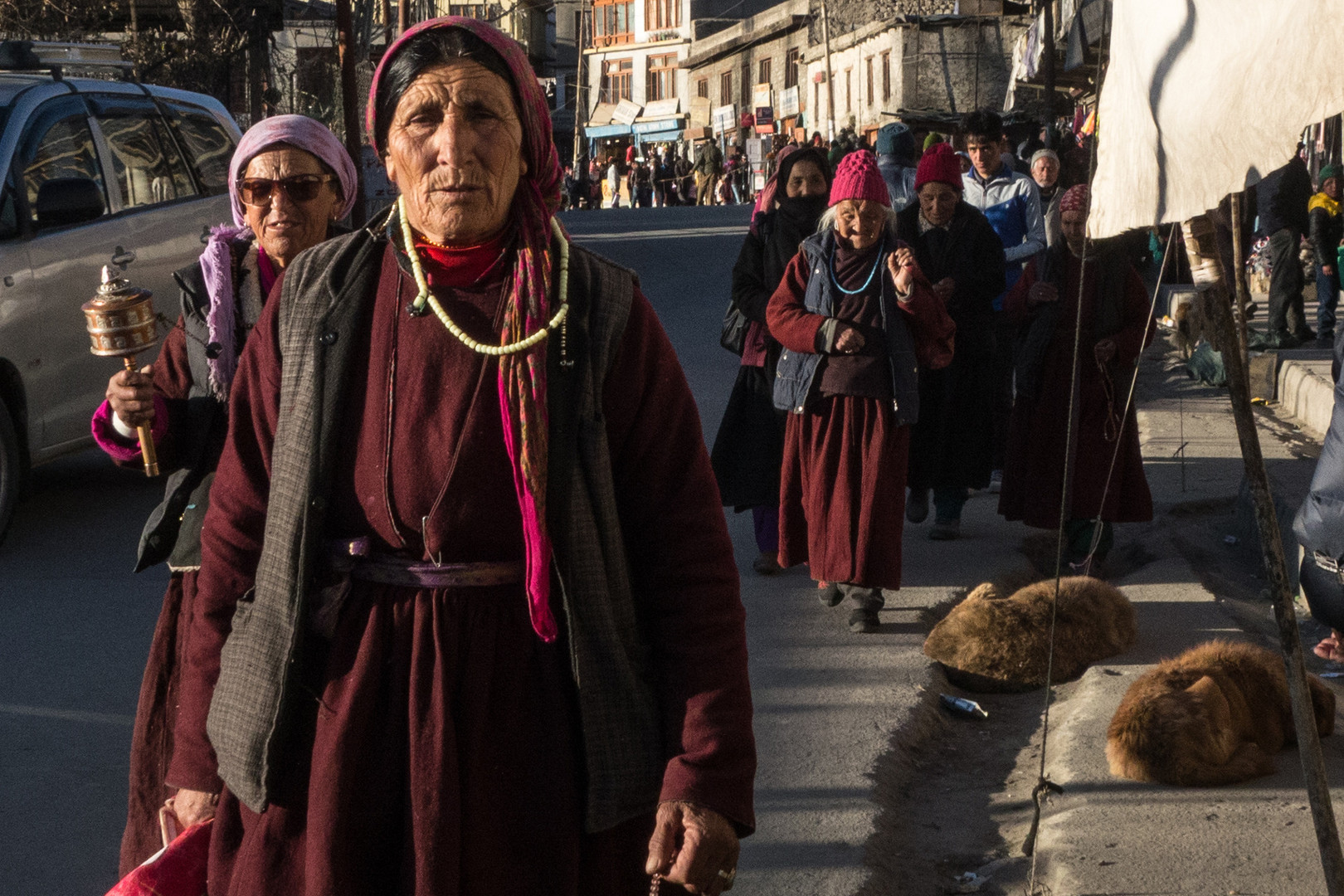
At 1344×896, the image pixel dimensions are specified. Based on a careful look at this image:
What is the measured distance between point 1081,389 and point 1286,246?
6778 mm

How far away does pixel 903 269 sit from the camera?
18.6 ft

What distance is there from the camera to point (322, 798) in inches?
78.8

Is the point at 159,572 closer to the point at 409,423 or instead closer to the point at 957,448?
the point at 957,448

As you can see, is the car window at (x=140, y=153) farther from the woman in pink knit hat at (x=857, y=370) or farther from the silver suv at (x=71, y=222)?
the woman in pink knit hat at (x=857, y=370)

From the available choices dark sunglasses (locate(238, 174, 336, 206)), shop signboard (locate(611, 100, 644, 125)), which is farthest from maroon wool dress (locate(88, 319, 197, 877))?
shop signboard (locate(611, 100, 644, 125))

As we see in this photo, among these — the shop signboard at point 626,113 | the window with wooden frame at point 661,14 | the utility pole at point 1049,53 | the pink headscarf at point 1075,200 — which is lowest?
the pink headscarf at point 1075,200

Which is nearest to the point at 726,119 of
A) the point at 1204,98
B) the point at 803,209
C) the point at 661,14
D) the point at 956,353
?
the point at 661,14

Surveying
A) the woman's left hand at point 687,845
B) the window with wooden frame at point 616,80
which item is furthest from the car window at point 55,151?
the window with wooden frame at point 616,80

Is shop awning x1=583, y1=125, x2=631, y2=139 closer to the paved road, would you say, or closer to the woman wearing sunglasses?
the paved road

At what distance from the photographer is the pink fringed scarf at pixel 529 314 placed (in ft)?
6.59

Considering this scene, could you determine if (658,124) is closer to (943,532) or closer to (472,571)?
(943,532)

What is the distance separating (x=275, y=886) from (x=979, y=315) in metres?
5.67

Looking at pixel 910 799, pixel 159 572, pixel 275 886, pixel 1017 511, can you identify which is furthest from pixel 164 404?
pixel 1017 511

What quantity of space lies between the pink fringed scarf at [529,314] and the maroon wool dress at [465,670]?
1.8 inches
